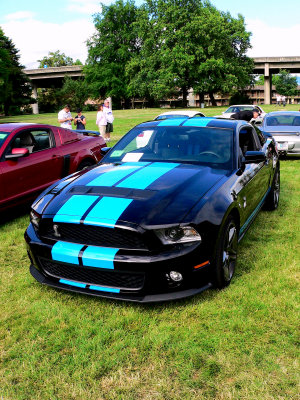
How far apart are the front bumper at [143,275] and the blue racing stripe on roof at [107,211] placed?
0.27 meters

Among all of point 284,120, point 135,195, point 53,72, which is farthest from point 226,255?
point 53,72

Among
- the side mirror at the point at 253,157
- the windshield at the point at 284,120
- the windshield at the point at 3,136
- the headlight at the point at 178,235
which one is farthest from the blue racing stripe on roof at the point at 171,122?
the windshield at the point at 284,120

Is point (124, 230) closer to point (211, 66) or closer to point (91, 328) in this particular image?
point (91, 328)

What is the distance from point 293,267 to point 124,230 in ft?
6.52

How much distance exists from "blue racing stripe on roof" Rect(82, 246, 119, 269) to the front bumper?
0.03m

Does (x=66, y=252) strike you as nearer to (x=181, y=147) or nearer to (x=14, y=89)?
(x=181, y=147)

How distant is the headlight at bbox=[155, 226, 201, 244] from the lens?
293 centimetres

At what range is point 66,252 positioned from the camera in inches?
120

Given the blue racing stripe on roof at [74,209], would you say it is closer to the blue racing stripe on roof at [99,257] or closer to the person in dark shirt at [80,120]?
the blue racing stripe on roof at [99,257]

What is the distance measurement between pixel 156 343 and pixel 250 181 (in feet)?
7.32

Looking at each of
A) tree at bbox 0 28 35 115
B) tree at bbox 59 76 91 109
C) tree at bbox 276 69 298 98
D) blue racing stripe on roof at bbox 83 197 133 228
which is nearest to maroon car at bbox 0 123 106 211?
blue racing stripe on roof at bbox 83 197 133 228

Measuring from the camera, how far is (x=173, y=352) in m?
2.67

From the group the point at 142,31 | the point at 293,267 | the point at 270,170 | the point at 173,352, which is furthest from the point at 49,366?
the point at 142,31

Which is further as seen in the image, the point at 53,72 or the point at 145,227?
the point at 53,72
